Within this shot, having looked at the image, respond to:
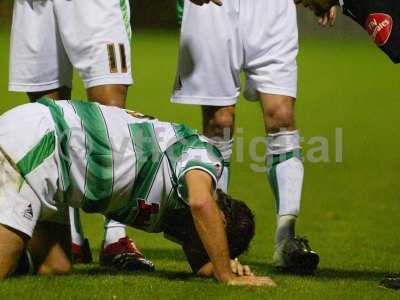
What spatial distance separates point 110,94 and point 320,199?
11.5 feet

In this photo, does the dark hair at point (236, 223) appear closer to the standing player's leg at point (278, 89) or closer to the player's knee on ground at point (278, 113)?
the standing player's leg at point (278, 89)

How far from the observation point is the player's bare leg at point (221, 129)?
695cm

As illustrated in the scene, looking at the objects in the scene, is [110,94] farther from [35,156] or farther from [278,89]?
[35,156]

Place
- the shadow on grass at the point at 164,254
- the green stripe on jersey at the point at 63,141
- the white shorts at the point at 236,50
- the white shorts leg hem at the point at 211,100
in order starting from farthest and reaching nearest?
the shadow on grass at the point at 164,254 < the white shorts leg hem at the point at 211,100 < the white shorts at the point at 236,50 < the green stripe on jersey at the point at 63,141

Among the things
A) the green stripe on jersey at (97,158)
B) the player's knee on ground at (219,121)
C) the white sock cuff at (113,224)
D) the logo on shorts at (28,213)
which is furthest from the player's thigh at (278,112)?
the logo on shorts at (28,213)

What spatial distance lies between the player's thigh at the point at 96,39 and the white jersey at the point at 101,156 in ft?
2.43

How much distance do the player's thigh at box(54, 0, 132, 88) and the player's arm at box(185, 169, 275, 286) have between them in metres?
1.17

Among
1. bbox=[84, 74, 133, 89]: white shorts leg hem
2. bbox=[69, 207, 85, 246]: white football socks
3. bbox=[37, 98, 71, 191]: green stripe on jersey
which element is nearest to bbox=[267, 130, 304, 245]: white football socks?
bbox=[84, 74, 133, 89]: white shorts leg hem

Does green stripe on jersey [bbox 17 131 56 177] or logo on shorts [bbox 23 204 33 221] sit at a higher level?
green stripe on jersey [bbox 17 131 56 177]

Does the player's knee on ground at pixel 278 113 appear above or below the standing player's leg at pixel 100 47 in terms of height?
below

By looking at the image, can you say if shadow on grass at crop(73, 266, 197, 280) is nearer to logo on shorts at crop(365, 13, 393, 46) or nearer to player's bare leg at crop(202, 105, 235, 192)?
player's bare leg at crop(202, 105, 235, 192)

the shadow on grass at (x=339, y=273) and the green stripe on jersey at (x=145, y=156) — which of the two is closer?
the green stripe on jersey at (x=145, y=156)

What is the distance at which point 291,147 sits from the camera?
6.80 m

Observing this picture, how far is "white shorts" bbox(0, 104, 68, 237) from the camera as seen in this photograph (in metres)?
5.79
